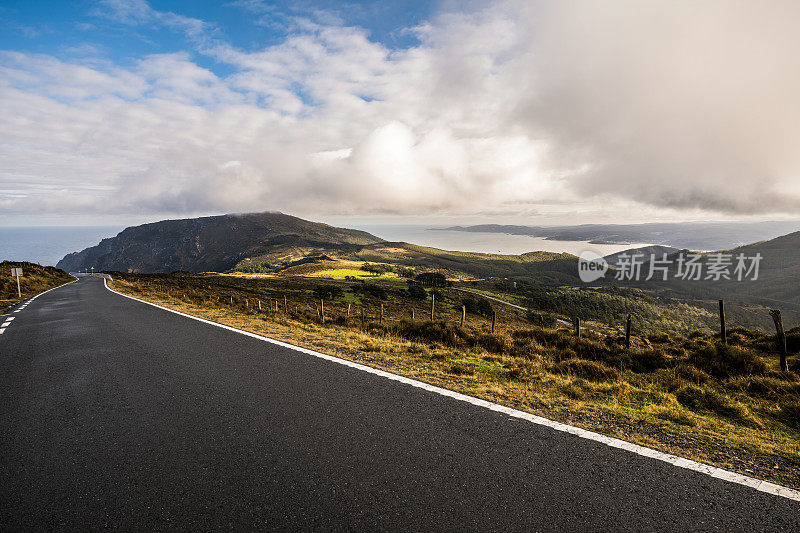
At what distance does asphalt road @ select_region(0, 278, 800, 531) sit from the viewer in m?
2.60

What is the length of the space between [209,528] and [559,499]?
2735 mm

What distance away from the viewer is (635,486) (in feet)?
9.90

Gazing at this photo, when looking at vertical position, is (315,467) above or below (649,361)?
above

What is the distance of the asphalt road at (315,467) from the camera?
2604 mm

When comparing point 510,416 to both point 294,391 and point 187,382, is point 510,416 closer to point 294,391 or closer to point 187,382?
point 294,391

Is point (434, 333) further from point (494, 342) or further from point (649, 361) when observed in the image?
point (649, 361)

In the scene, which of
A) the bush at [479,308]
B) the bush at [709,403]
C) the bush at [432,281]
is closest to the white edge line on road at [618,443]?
the bush at [709,403]

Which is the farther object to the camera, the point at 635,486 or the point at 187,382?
the point at 187,382

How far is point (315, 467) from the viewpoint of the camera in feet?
10.6

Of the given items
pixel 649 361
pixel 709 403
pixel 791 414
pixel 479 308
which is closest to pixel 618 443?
pixel 709 403

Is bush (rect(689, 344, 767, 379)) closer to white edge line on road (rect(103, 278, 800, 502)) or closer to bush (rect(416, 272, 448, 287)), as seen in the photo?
white edge line on road (rect(103, 278, 800, 502))

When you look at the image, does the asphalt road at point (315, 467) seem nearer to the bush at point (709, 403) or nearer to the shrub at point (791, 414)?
the bush at point (709, 403)

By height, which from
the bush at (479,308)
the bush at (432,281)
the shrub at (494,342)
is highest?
the shrub at (494,342)

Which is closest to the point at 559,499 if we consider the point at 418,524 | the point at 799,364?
the point at 418,524
